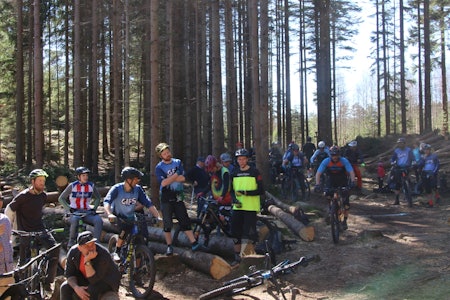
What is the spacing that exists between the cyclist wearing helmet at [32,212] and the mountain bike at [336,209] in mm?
5488

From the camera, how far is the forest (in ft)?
62.4

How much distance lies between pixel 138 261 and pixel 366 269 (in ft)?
12.6

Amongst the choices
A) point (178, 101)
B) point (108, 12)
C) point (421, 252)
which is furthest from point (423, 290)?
point (108, 12)

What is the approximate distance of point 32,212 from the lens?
7652 mm

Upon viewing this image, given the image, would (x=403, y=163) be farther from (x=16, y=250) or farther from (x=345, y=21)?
A: (x=345, y=21)

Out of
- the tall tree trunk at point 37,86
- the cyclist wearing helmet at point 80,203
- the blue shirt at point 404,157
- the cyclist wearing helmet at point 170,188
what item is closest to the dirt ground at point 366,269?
the cyclist wearing helmet at point 170,188

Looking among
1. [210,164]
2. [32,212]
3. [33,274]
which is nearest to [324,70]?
[210,164]

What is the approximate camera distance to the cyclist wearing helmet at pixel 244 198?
8.21m

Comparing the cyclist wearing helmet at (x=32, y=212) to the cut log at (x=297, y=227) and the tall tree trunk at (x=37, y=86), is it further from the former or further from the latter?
the tall tree trunk at (x=37, y=86)

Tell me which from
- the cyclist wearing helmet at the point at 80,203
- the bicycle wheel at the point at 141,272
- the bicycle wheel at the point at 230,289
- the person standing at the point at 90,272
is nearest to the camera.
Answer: the person standing at the point at 90,272

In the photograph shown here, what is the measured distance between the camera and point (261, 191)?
8234 mm

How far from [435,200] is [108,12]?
2006cm

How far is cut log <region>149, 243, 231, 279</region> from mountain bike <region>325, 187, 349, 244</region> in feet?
9.08

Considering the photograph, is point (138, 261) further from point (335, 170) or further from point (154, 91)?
point (154, 91)
